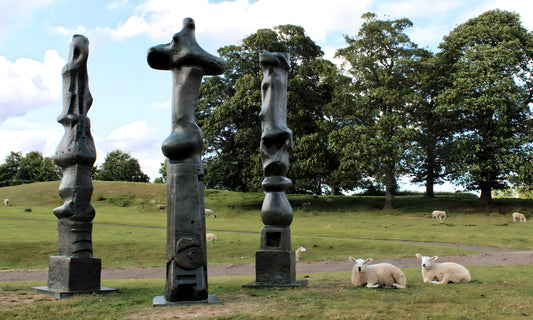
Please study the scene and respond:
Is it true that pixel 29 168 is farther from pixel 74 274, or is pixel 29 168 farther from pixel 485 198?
pixel 74 274

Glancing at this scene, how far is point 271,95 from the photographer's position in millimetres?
11227

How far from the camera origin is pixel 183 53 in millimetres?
8719

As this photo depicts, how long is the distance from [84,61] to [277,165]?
4715mm

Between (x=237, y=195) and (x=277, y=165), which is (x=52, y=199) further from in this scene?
(x=277, y=165)

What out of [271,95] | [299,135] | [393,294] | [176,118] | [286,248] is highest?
[299,135]

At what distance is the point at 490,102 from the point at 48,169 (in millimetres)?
67410

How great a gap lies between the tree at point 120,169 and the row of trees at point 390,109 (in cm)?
4837

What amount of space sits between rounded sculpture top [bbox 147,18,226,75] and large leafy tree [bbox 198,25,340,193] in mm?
26075

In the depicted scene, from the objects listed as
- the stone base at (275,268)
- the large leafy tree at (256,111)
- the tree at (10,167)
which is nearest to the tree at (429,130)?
the large leafy tree at (256,111)

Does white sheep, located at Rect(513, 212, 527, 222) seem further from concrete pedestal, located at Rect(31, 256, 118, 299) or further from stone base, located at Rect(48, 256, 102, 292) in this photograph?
stone base, located at Rect(48, 256, 102, 292)

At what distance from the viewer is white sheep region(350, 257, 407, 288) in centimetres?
983

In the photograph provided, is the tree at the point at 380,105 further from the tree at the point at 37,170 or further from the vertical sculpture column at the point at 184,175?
the tree at the point at 37,170

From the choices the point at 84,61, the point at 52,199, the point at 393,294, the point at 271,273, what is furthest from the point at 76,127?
the point at 52,199

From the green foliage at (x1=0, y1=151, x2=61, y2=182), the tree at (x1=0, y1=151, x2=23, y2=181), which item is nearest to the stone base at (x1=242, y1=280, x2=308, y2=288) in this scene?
the green foliage at (x1=0, y1=151, x2=61, y2=182)
